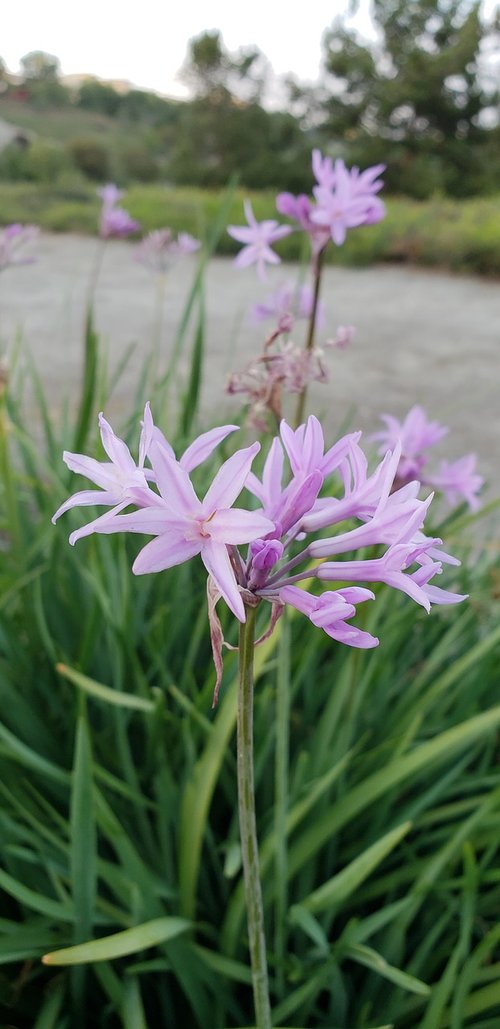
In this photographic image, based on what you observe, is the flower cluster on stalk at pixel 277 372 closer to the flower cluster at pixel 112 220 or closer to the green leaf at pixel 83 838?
the green leaf at pixel 83 838

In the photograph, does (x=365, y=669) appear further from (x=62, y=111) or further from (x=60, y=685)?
(x=62, y=111)

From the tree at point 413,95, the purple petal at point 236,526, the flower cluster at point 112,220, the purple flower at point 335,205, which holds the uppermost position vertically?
the tree at point 413,95

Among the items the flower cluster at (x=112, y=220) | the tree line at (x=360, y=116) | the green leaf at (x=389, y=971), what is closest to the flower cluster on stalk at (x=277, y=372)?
the green leaf at (x=389, y=971)

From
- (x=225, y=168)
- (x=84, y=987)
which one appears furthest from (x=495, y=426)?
(x=225, y=168)

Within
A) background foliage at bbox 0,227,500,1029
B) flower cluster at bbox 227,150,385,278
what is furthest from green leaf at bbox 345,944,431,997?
flower cluster at bbox 227,150,385,278

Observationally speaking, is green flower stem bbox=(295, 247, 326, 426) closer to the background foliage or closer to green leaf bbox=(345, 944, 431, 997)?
the background foliage

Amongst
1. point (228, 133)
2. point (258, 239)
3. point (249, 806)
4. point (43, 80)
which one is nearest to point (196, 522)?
point (249, 806)
